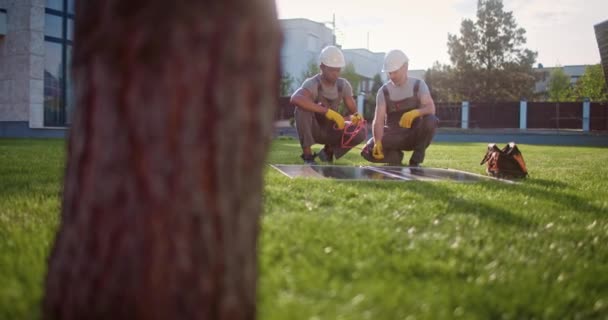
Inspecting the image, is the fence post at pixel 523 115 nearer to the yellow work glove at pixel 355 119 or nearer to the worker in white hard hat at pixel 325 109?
the worker in white hard hat at pixel 325 109

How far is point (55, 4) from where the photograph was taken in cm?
1825

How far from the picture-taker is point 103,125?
1110 millimetres

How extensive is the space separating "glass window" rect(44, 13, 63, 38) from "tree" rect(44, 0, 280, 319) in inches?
775

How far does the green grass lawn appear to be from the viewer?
1596 millimetres

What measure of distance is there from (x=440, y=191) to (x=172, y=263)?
132 inches

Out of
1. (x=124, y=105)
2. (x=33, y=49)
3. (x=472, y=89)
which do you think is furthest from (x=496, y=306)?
(x=472, y=89)

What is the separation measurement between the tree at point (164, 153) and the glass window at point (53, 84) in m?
19.7

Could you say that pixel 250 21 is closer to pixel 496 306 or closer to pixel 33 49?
pixel 496 306

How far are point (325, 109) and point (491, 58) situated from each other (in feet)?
163

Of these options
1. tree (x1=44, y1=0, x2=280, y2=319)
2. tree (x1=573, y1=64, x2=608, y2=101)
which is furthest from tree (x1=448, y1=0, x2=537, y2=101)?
tree (x1=44, y1=0, x2=280, y2=319)

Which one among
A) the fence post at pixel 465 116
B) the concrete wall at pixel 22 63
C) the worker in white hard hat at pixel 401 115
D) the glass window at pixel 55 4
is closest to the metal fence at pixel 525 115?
the fence post at pixel 465 116

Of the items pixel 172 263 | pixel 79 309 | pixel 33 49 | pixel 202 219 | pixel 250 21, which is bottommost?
pixel 79 309

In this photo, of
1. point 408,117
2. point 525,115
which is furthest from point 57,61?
point 525,115

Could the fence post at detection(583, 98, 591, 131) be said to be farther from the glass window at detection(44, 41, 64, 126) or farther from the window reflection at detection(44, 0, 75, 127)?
the glass window at detection(44, 41, 64, 126)
